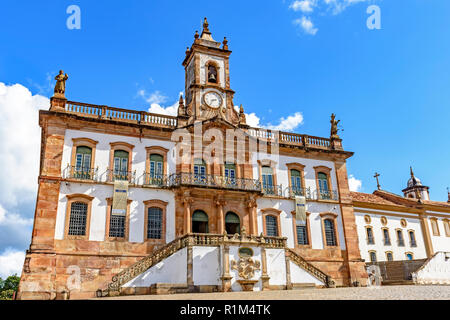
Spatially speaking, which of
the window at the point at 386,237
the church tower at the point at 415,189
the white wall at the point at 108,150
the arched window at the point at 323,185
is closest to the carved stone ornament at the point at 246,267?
the white wall at the point at 108,150

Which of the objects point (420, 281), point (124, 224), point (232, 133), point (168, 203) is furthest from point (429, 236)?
point (124, 224)

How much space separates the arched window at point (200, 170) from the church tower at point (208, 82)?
108 inches

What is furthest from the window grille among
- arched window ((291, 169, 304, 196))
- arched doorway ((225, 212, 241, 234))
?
arched window ((291, 169, 304, 196))

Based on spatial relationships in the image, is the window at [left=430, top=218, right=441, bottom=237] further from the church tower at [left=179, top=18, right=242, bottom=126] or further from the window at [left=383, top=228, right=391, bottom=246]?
the church tower at [left=179, top=18, right=242, bottom=126]

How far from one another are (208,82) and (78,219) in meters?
12.8

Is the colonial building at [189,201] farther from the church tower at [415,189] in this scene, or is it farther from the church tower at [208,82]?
the church tower at [415,189]

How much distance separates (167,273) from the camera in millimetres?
19453

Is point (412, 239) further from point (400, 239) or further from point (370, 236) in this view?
point (370, 236)

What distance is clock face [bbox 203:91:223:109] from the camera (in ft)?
88.7

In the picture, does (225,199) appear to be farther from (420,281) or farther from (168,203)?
(420,281)

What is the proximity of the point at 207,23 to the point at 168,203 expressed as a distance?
15084mm

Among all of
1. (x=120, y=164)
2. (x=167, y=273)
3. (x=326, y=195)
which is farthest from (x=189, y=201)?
(x=326, y=195)

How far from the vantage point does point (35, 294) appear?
61.7ft

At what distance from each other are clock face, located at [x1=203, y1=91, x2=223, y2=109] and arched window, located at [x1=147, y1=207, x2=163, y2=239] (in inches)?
323
